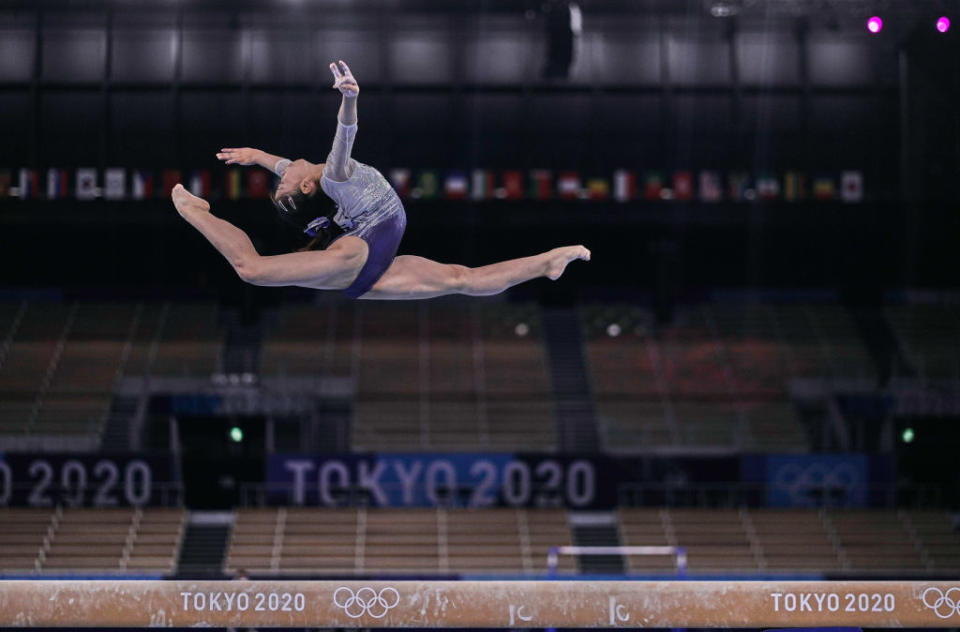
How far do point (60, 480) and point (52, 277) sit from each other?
19.1 ft

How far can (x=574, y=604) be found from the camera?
7.54 m

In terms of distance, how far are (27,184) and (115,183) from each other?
1.39m

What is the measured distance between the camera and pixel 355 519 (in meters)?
17.7

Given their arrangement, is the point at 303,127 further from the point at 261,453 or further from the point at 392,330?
the point at 261,453

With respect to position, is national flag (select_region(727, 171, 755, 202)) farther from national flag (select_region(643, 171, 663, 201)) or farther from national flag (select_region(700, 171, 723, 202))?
national flag (select_region(643, 171, 663, 201))

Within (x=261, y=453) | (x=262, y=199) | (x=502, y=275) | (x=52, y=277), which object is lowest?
(x=261, y=453)

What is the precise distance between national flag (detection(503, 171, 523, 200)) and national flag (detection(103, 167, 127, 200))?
623cm

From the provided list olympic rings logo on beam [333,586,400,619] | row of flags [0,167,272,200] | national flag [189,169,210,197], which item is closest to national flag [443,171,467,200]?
row of flags [0,167,272,200]

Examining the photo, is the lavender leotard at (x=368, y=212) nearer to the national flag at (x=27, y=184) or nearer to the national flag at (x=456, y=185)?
the national flag at (x=456, y=185)

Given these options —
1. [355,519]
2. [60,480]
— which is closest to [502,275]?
[355,519]

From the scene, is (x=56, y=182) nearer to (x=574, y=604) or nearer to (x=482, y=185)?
(x=482, y=185)

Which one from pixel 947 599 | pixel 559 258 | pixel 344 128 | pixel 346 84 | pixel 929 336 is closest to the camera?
pixel 346 84

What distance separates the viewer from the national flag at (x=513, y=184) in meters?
20.0

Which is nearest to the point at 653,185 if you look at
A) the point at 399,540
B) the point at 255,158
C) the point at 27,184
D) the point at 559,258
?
the point at 399,540
